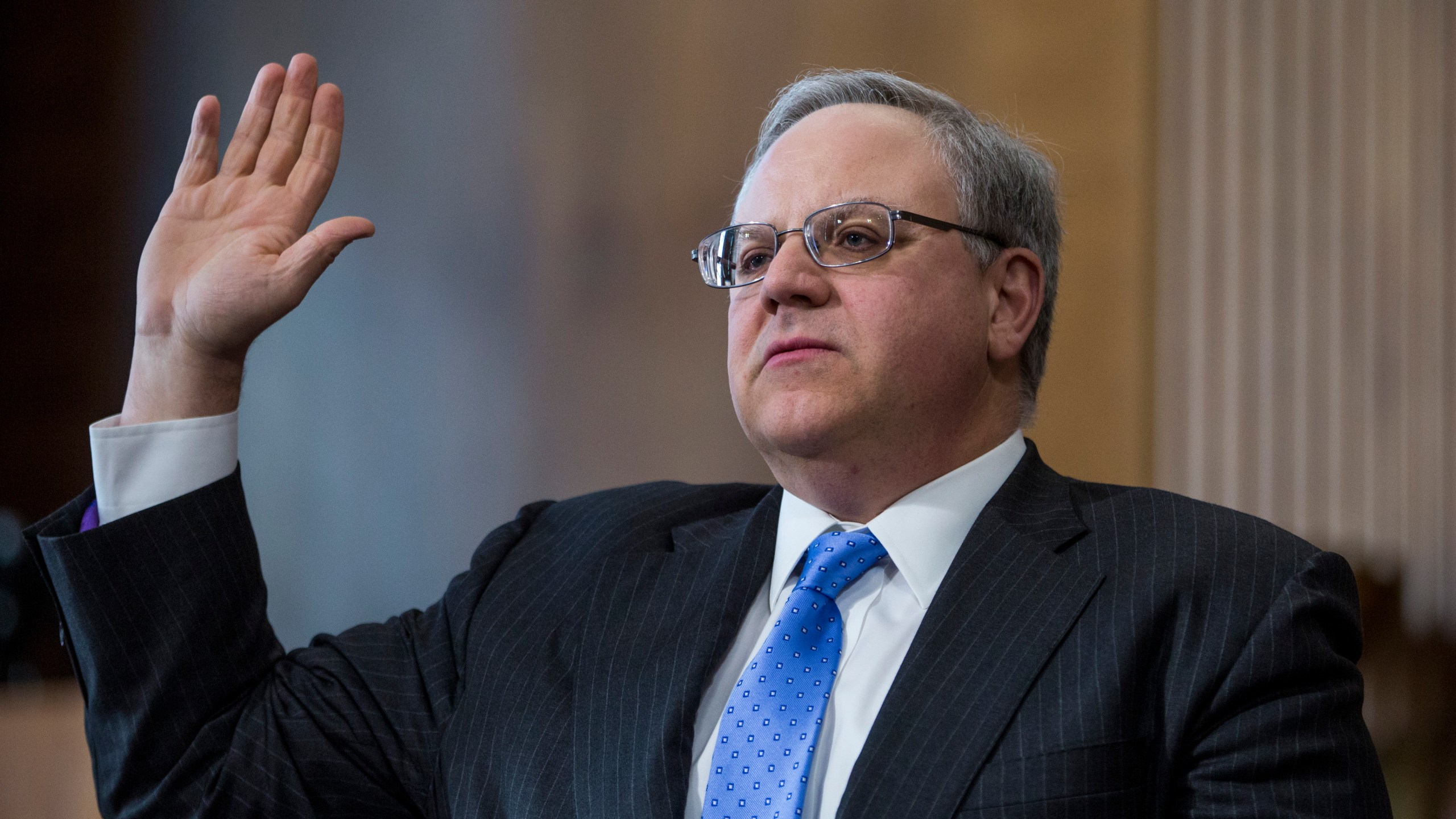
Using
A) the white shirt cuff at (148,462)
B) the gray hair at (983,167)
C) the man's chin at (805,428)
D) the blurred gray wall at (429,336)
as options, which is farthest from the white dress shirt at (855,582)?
the blurred gray wall at (429,336)

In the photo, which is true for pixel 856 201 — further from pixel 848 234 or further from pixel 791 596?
pixel 791 596

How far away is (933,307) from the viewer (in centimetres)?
135

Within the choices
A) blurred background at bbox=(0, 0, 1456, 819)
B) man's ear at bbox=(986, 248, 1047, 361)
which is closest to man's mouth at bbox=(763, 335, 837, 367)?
man's ear at bbox=(986, 248, 1047, 361)

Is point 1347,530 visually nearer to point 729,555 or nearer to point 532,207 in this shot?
point 729,555

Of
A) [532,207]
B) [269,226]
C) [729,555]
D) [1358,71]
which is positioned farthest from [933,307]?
[532,207]

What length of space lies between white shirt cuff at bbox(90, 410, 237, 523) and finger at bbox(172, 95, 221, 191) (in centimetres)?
32

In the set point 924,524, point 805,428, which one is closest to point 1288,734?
point 924,524

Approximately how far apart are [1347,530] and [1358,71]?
3.17ft

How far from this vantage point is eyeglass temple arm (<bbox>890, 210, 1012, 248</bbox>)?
1359mm

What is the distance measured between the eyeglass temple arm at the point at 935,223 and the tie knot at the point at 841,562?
38 cm

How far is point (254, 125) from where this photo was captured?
1438 millimetres

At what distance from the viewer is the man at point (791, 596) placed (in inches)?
42.4

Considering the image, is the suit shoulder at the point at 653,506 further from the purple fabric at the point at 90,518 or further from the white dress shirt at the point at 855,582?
the purple fabric at the point at 90,518

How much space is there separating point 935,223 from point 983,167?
138mm
